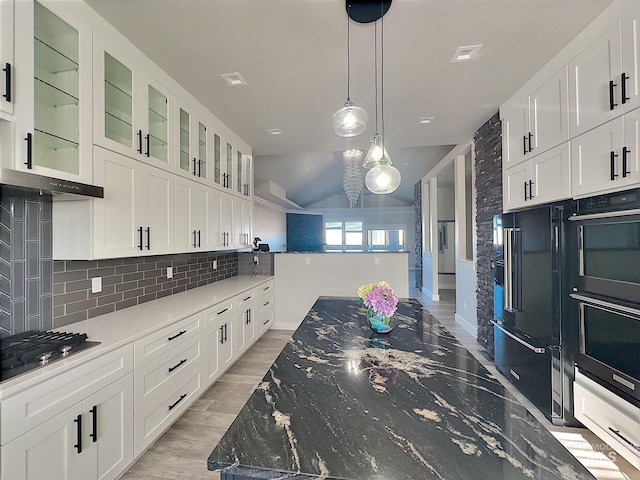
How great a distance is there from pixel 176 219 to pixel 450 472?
2566 mm

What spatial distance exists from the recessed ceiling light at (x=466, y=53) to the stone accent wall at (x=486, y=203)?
1.25 m

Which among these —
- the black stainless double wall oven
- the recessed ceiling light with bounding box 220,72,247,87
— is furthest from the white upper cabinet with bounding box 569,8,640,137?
the recessed ceiling light with bounding box 220,72,247,87

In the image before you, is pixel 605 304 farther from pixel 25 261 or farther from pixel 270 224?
pixel 270 224

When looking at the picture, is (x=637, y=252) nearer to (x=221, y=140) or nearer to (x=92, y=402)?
(x=92, y=402)

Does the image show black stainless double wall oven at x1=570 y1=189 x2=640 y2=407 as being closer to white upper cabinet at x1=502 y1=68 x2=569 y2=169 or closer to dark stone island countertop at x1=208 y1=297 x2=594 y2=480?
white upper cabinet at x1=502 y1=68 x2=569 y2=169

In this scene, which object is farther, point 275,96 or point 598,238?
point 275,96

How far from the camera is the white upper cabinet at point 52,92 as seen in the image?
1.38m

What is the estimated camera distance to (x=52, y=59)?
1592 mm

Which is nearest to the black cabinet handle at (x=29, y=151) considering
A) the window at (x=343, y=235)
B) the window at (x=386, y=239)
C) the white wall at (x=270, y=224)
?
the white wall at (x=270, y=224)

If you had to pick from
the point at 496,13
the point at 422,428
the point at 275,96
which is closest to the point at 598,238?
the point at 496,13

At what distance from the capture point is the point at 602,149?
1870mm

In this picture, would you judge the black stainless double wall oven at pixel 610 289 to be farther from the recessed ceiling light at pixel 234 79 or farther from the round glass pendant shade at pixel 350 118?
the recessed ceiling light at pixel 234 79

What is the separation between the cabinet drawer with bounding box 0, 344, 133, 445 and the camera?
1.14 m

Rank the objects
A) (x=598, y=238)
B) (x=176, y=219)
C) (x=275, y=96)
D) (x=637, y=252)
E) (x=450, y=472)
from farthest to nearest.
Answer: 1. (x=275, y=96)
2. (x=176, y=219)
3. (x=598, y=238)
4. (x=637, y=252)
5. (x=450, y=472)
